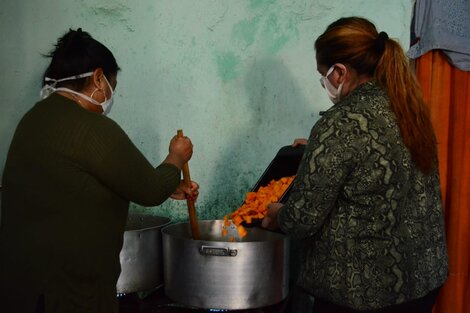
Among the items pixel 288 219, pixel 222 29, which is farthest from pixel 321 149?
pixel 222 29

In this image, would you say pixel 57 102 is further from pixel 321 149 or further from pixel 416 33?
pixel 416 33

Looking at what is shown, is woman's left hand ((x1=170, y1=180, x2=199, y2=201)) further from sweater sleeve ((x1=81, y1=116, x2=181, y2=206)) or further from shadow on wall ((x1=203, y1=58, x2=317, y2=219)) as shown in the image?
shadow on wall ((x1=203, y1=58, x2=317, y2=219))


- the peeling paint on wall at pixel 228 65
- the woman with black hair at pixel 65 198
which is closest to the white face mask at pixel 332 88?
the woman with black hair at pixel 65 198

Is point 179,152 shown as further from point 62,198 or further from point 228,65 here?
point 228,65

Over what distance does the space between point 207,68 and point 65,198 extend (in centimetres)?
161

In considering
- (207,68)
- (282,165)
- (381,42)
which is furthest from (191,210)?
(381,42)

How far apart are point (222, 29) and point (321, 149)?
5.34 ft

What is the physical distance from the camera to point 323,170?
5.18 feet

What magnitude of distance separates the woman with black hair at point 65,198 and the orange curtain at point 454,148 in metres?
1.59

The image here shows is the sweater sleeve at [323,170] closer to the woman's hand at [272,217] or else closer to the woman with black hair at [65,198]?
the woman's hand at [272,217]

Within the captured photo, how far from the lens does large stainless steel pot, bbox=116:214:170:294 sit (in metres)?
2.40

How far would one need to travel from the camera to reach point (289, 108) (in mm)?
3043

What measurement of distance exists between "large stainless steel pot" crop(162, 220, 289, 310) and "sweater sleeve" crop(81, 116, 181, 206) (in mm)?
521

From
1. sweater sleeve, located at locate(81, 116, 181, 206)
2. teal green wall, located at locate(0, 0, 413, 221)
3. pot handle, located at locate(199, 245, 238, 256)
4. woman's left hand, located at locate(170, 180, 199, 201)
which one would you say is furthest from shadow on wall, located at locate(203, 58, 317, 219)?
sweater sleeve, located at locate(81, 116, 181, 206)
